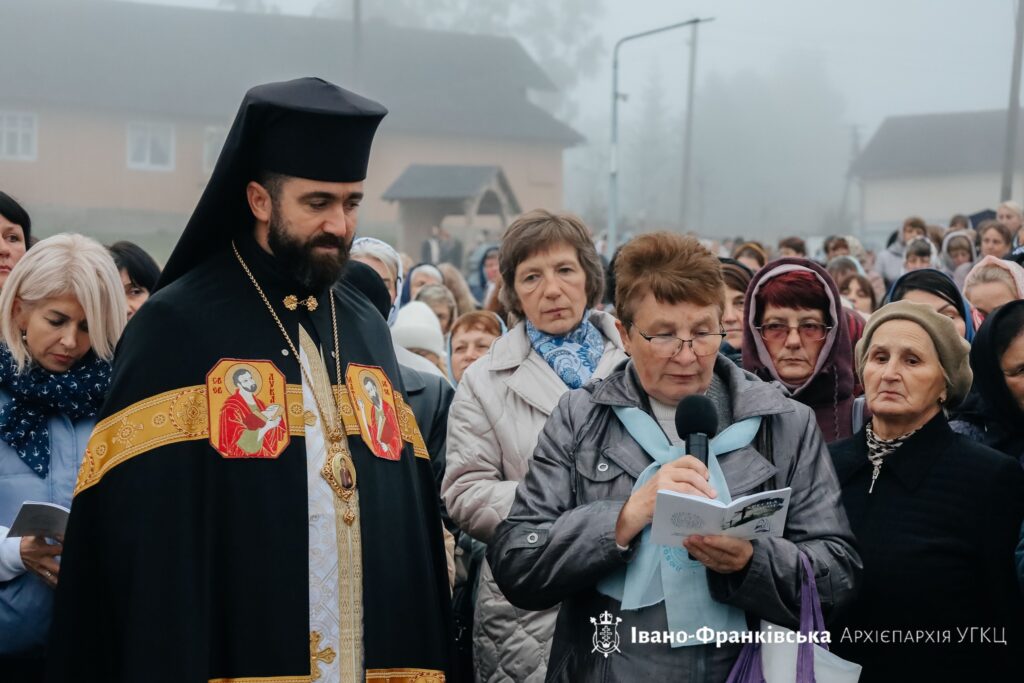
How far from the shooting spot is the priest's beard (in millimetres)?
3588

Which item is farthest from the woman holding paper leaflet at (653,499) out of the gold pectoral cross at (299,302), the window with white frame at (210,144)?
the window with white frame at (210,144)

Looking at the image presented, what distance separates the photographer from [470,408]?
4.39 meters

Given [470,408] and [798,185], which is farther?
[798,185]

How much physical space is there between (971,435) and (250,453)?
2492 millimetres

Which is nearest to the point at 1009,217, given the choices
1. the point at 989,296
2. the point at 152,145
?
the point at 989,296

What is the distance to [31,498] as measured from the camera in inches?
158

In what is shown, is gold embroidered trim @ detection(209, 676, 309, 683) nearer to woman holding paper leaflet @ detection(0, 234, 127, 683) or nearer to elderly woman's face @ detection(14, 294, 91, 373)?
woman holding paper leaflet @ detection(0, 234, 127, 683)

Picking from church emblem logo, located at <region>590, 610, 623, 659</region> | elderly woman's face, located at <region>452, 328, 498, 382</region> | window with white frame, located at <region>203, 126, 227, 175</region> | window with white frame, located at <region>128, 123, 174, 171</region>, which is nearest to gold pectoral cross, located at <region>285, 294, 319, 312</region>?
church emblem logo, located at <region>590, 610, 623, 659</region>

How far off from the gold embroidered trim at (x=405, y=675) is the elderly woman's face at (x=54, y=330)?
152 cm

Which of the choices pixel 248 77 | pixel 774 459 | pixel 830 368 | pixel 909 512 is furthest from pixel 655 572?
pixel 248 77

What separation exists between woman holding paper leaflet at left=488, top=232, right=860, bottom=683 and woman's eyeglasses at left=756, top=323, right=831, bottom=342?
1362mm

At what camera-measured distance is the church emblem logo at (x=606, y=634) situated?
3.25 metres

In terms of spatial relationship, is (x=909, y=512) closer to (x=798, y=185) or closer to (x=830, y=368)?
(x=830, y=368)

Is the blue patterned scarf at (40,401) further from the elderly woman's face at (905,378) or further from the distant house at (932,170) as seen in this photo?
the distant house at (932,170)
